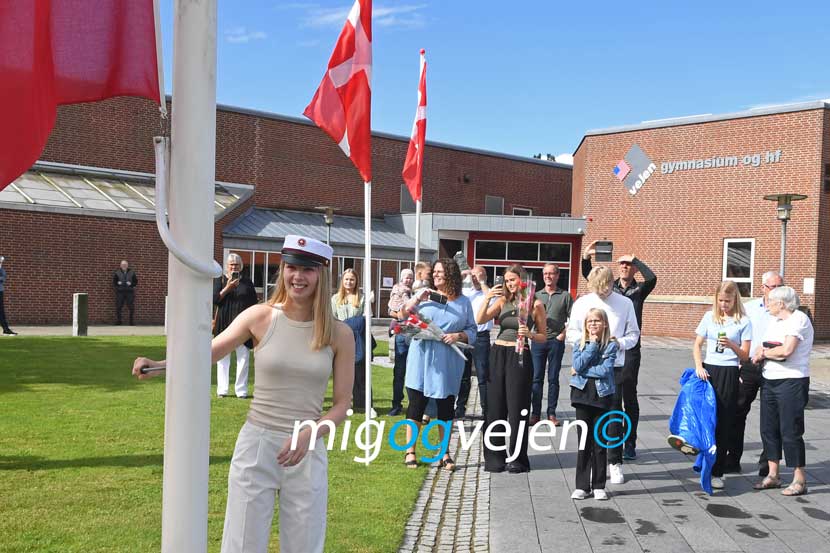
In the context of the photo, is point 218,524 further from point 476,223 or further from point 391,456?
point 476,223

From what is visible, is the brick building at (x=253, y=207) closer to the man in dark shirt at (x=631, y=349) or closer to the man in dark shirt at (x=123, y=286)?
the man in dark shirt at (x=123, y=286)

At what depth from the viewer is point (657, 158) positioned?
3053cm

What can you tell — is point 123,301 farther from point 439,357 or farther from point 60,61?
point 60,61

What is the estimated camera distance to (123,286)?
1035 inches

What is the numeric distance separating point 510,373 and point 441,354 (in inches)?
27.0

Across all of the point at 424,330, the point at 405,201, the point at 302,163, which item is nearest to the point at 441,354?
the point at 424,330

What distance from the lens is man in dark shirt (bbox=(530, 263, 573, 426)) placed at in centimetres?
995

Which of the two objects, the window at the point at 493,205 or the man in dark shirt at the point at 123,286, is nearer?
the man in dark shirt at the point at 123,286

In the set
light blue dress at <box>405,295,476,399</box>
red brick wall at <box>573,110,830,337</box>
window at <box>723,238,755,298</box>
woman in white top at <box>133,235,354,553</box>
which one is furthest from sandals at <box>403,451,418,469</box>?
window at <box>723,238,755,298</box>

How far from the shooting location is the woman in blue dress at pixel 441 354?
7578 mm

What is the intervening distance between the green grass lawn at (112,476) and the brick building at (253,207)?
1440cm

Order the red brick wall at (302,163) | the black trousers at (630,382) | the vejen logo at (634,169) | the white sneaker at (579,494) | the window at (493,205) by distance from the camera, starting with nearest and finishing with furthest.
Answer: the white sneaker at (579,494) < the black trousers at (630,382) < the red brick wall at (302,163) < the vejen logo at (634,169) < the window at (493,205)

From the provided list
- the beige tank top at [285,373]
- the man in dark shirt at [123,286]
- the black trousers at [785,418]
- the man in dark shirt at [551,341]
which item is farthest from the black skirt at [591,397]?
the man in dark shirt at [123,286]

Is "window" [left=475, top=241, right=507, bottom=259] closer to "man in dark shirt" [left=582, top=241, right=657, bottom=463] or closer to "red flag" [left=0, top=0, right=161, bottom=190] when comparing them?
"man in dark shirt" [left=582, top=241, right=657, bottom=463]
